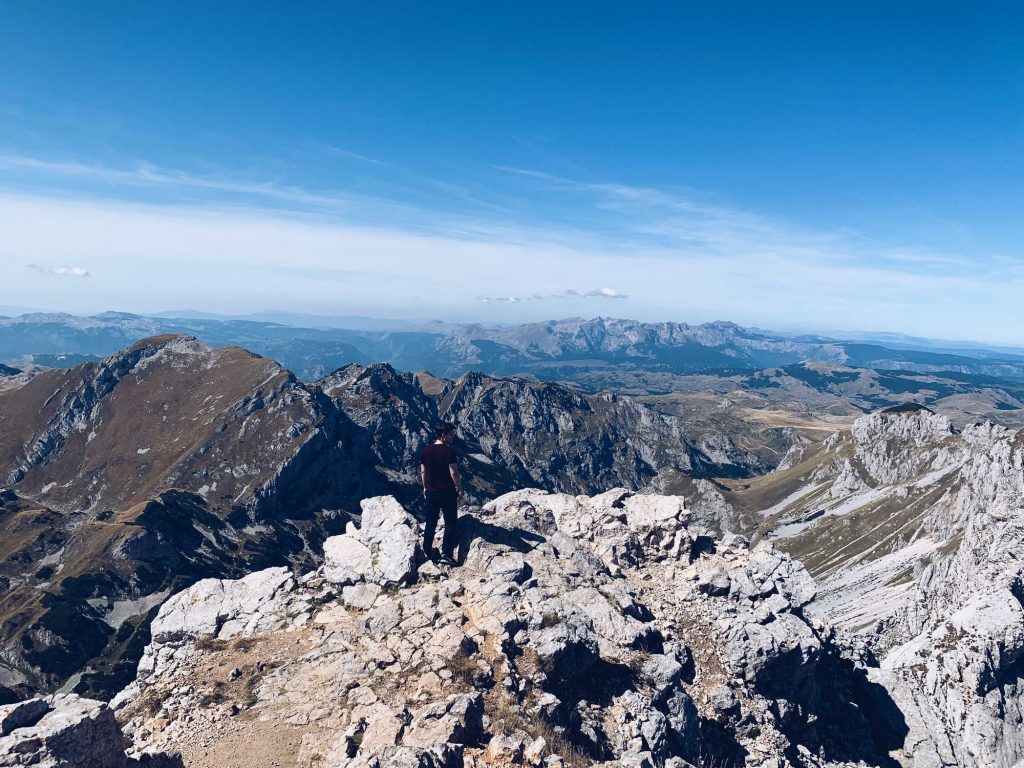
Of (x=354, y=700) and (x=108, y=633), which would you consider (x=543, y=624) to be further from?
(x=108, y=633)

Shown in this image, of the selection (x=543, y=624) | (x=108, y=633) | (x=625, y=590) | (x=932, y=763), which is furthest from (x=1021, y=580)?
(x=108, y=633)

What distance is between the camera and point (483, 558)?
36531 millimetres

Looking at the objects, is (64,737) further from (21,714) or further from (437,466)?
(437,466)

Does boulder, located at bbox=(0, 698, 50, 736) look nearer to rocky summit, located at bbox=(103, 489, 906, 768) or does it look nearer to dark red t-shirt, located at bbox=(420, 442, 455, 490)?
rocky summit, located at bbox=(103, 489, 906, 768)

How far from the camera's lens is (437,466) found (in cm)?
3331

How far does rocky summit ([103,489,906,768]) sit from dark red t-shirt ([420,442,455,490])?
18.2 feet

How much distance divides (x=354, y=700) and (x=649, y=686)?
16282 mm

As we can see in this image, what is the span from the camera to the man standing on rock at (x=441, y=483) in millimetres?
33125

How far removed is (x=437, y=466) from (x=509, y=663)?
11101mm

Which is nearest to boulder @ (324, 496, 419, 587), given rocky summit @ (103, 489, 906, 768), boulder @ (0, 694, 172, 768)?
rocky summit @ (103, 489, 906, 768)

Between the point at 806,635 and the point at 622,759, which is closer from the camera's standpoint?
the point at 622,759

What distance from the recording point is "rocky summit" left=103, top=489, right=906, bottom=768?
25.0m

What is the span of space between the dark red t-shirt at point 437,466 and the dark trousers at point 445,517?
1.82 ft

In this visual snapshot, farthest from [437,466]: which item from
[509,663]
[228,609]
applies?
[228,609]
